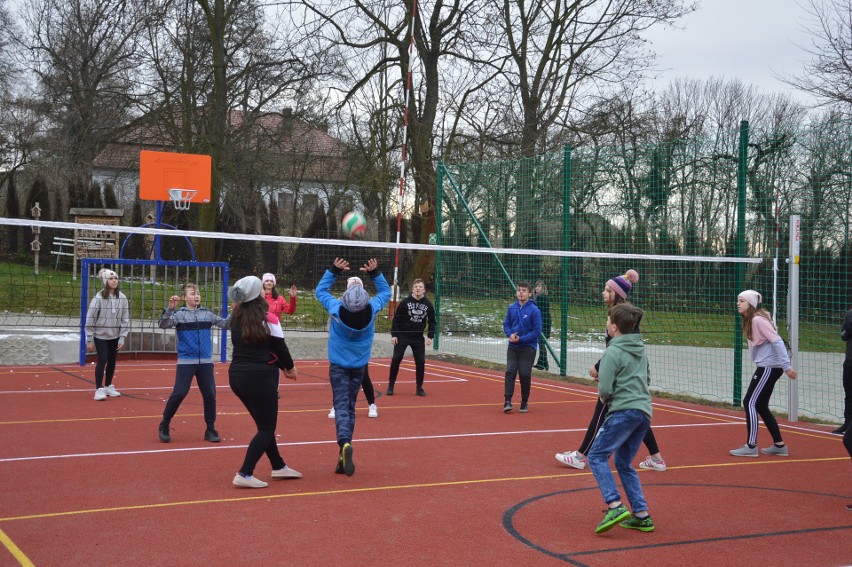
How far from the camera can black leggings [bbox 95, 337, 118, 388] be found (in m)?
11.7

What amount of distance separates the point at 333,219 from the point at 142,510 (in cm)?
2681

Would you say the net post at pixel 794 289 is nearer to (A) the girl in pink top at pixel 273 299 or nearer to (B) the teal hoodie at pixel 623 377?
(B) the teal hoodie at pixel 623 377

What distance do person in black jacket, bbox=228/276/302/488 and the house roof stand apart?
2061 cm

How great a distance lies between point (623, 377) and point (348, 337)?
2852 millimetres

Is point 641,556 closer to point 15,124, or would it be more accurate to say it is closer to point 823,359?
point 823,359

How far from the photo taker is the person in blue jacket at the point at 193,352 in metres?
9.06

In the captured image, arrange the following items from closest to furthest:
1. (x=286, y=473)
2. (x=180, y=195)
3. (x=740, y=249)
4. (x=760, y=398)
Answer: (x=286, y=473)
(x=760, y=398)
(x=740, y=249)
(x=180, y=195)

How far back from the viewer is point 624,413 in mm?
5746

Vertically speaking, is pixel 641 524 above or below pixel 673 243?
below

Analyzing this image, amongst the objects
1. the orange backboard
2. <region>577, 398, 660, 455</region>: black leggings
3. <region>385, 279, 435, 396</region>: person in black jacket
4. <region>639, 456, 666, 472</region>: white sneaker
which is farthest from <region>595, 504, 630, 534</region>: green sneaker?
the orange backboard

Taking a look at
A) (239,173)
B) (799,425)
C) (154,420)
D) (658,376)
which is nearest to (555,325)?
(658,376)

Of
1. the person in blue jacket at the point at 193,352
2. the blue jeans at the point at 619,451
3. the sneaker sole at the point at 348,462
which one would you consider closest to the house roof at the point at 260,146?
the person in blue jacket at the point at 193,352

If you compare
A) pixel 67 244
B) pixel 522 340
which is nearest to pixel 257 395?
pixel 522 340

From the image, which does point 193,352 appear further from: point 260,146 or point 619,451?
point 260,146
